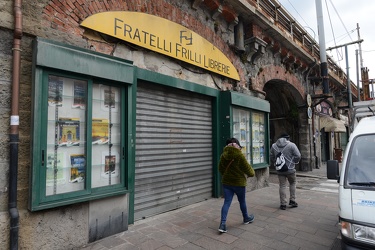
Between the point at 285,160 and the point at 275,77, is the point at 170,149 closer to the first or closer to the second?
the point at 285,160

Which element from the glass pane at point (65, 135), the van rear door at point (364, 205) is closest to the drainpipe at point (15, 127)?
the glass pane at point (65, 135)

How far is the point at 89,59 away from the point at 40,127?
1.31 m

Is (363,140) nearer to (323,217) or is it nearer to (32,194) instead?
(323,217)

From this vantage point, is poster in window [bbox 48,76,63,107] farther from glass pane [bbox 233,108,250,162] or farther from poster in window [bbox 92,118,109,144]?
glass pane [bbox 233,108,250,162]

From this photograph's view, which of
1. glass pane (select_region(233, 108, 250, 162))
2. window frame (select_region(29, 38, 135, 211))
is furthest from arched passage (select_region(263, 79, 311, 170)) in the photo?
window frame (select_region(29, 38, 135, 211))

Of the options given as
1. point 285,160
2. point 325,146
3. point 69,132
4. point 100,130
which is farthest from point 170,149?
point 325,146

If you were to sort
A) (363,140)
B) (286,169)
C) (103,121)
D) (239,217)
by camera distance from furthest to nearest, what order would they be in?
(286,169)
(239,217)
(103,121)
(363,140)

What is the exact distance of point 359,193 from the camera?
103 inches

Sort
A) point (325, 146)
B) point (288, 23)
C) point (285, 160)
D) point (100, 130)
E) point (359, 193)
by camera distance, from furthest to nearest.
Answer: point (325, 146), point (288, 23), point (285, 160), point (100, 130), point (359, 193)

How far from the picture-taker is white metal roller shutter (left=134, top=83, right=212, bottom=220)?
498cm

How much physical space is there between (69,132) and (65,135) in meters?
0.08

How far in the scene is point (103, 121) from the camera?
422cm

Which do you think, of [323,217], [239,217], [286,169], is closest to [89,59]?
[239,217]

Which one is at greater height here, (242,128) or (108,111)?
(108,111)
